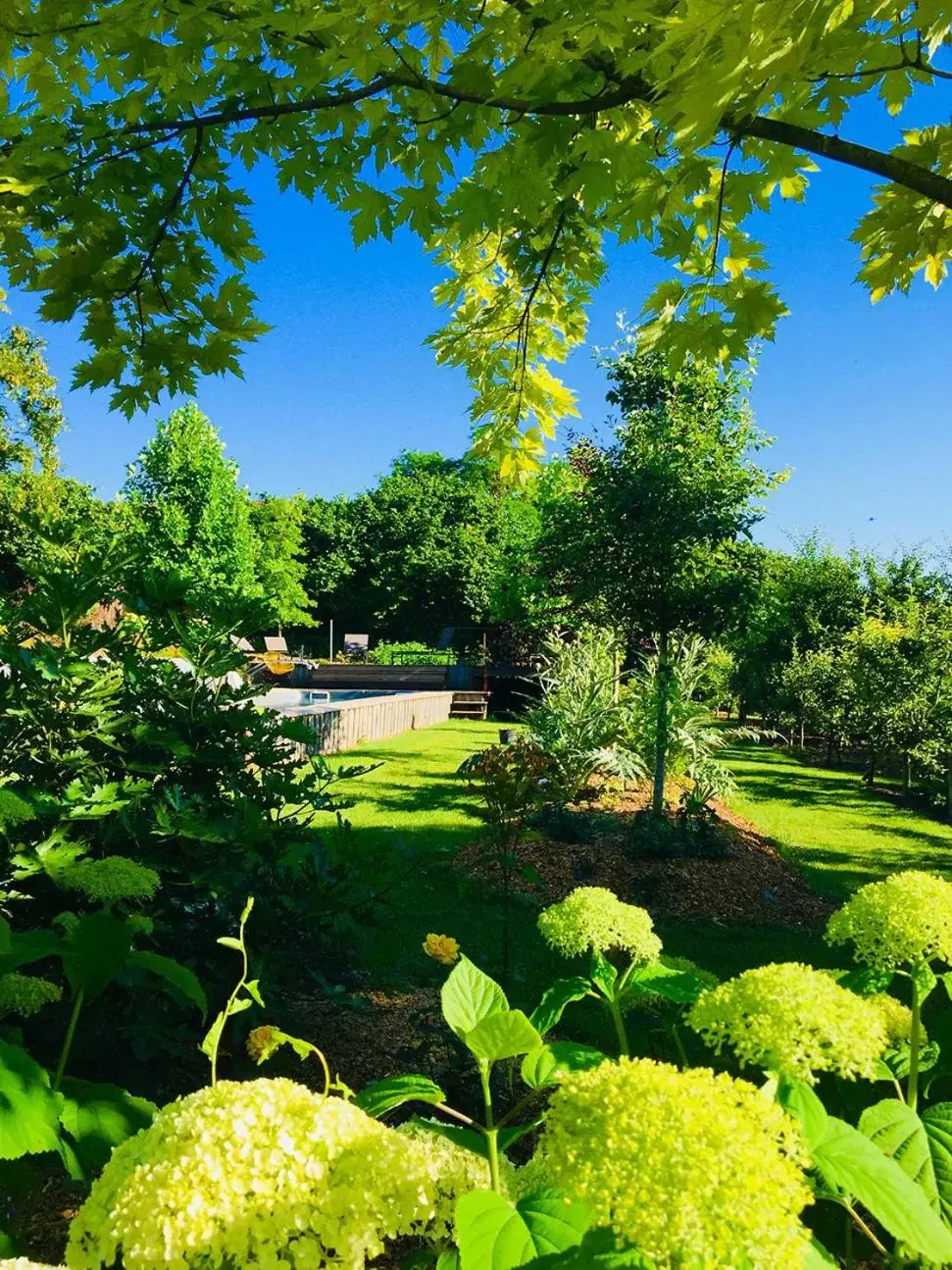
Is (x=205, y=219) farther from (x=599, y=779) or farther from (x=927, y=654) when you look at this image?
(x=927, y=654)

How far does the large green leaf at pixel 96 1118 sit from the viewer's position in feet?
4.49

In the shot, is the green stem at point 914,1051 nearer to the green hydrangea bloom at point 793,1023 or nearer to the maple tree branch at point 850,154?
the green hydrangea bloom at point 793,1023

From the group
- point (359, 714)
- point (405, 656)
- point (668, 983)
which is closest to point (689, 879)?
point (668, 983)

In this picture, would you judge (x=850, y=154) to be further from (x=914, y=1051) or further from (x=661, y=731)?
(x=661, y=731)

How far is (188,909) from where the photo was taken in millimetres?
2637

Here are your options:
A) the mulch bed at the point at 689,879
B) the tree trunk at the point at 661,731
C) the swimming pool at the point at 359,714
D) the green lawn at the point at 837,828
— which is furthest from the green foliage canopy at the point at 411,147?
the swimming pool at the point at 359,714

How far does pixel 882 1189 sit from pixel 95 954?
1.27 metres

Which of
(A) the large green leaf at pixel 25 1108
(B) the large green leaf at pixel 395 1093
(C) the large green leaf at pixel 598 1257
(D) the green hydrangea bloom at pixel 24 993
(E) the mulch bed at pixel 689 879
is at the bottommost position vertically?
(E) the mulch bed at pixel 689 879

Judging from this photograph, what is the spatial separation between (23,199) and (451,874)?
5.04 meters

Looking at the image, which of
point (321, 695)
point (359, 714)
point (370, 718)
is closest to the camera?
point (359, 714)

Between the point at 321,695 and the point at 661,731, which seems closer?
the point at 661,731

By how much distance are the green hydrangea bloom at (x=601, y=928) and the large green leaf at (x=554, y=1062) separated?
30cm

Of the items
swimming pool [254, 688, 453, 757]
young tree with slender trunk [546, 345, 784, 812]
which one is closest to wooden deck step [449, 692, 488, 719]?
swimming pool [254, 688, 453, 757]

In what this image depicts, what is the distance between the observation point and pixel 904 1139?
1.07 metres
